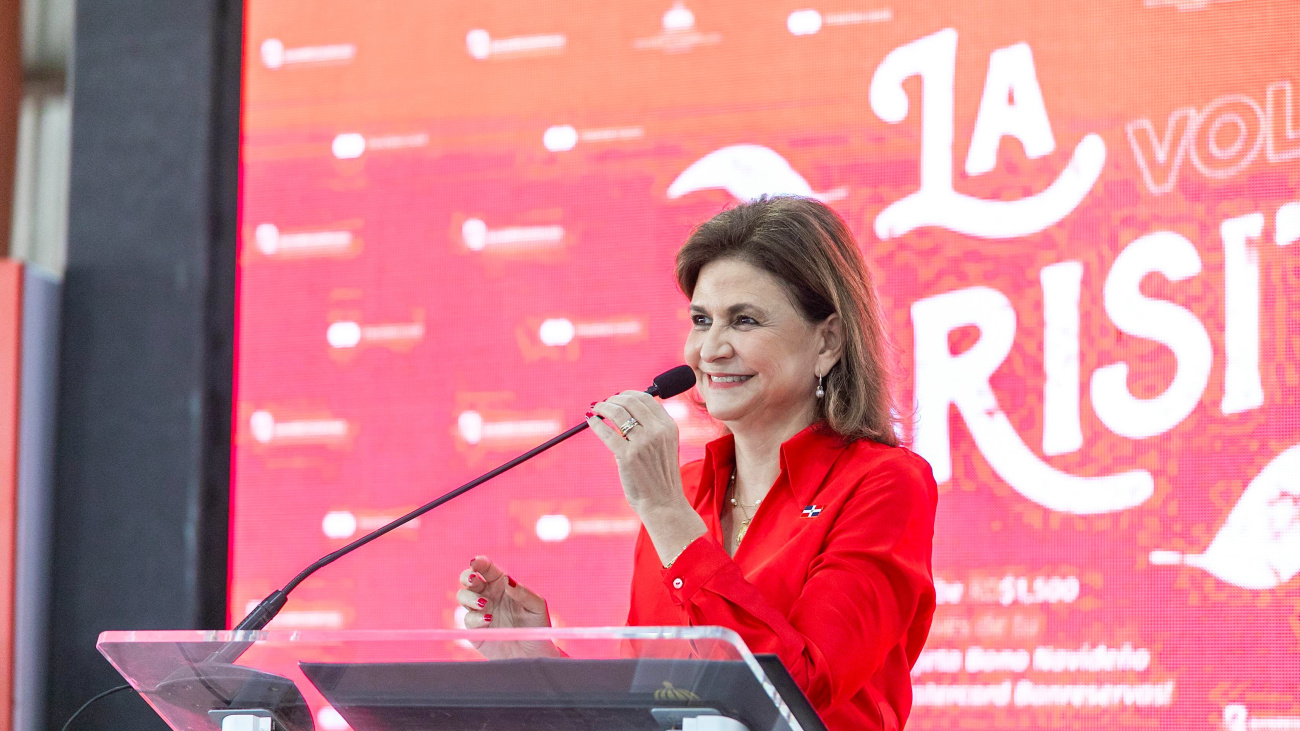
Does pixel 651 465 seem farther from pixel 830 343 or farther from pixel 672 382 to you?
pixel 830 343

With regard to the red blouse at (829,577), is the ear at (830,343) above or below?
above

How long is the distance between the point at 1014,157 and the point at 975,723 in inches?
43.5

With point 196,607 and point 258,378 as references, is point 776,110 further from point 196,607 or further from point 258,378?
point 196,607

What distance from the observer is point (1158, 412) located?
2.36 meters

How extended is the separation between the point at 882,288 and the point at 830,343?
Answer: 75cm

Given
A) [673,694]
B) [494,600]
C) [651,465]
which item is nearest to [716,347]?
[651,465]

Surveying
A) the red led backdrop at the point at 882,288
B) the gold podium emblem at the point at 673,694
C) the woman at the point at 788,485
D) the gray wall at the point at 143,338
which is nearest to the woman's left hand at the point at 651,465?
the woman at the point at 788,485

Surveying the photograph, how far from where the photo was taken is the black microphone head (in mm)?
1557

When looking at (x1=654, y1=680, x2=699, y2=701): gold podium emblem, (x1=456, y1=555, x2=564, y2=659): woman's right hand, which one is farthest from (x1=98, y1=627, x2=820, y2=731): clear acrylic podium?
(x1=456, y1=555, x2=564, y2=659): woman's right hand

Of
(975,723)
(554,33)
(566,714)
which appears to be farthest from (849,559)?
(554,33)

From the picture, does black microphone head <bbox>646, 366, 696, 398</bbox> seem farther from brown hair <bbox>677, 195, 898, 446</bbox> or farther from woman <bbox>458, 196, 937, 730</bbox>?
brown hair <bbox>677, 195, 898, 446</bbox>

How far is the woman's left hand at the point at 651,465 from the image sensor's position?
4.73 ft

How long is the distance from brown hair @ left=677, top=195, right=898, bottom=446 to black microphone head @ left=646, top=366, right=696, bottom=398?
0.81 feet

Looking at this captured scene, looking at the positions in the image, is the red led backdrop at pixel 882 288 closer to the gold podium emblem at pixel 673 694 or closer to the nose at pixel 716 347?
the nose at pixel 716 347
